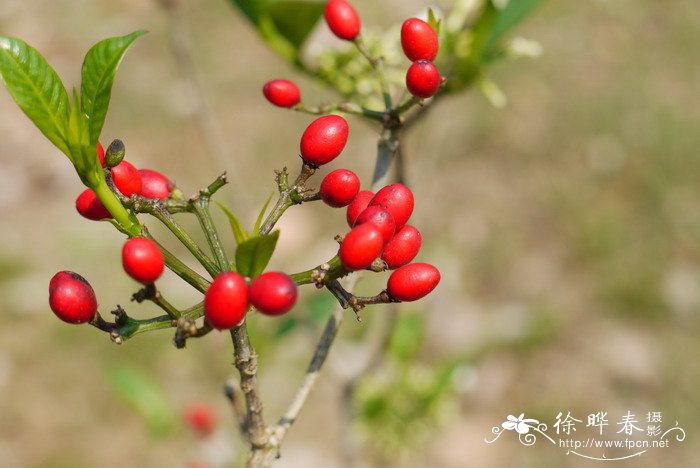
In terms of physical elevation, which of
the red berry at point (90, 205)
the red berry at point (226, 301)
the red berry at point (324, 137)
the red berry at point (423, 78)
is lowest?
the red berry at point (226, 301)

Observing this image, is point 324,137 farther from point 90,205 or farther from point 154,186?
point 90,205

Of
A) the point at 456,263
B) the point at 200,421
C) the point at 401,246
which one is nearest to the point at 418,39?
the point at 401,246

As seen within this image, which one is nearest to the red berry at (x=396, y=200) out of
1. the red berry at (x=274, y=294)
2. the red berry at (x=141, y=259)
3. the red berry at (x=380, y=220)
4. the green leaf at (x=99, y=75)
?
the red berry at (x=380, y=220)

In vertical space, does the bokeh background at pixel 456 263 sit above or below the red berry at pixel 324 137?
above

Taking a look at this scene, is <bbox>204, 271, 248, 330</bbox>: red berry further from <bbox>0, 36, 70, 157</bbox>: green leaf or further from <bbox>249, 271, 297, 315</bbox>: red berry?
<bbox>0, 36, 70, 157</bbox>: green leaf

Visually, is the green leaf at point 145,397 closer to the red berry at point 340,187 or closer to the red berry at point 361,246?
the red berry at point 340,187

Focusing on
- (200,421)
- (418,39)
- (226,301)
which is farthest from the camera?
(200,421)

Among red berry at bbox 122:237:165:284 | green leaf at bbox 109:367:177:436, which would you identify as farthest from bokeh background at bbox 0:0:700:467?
red berry at bbox 122:237:165:284
